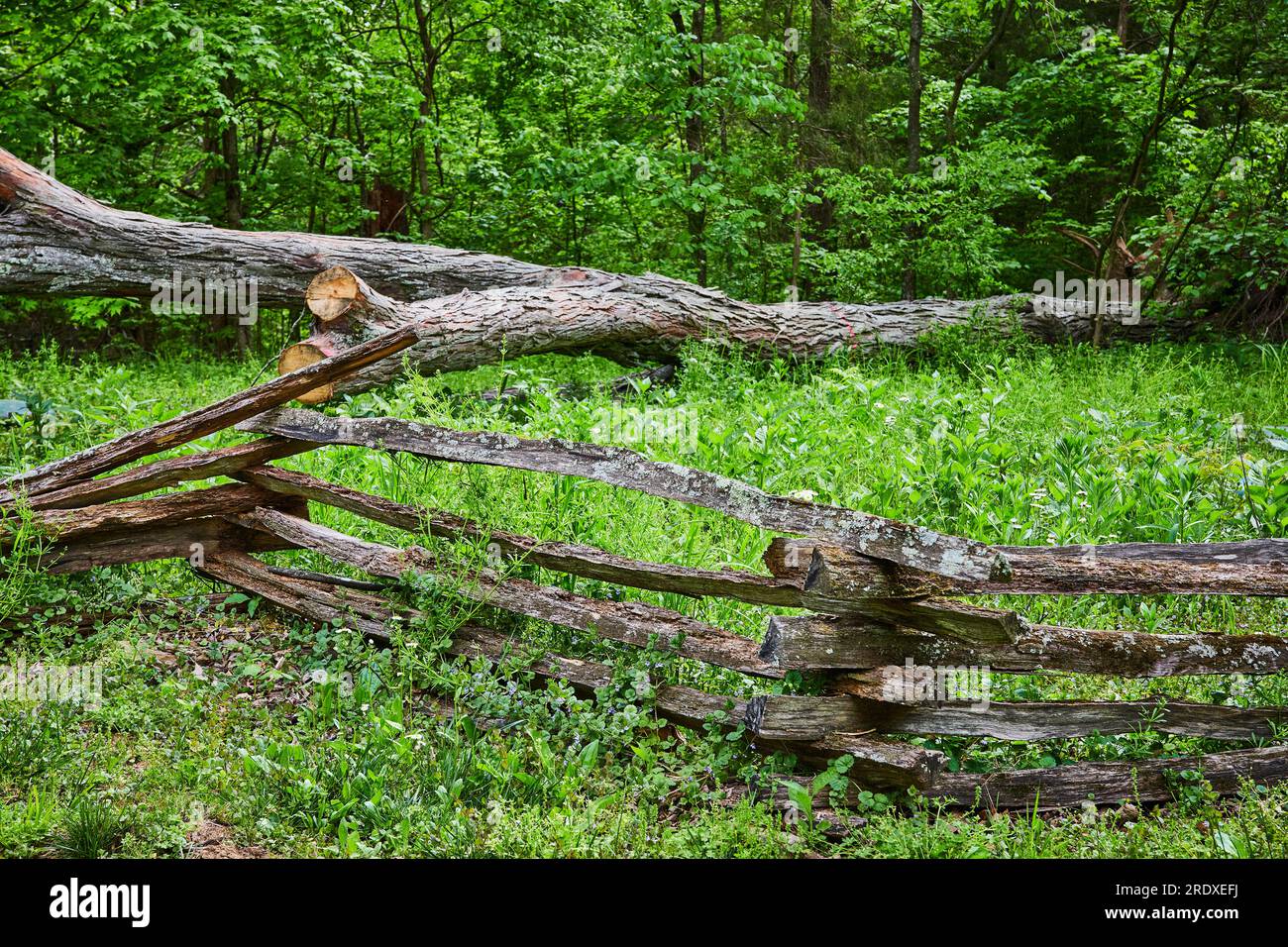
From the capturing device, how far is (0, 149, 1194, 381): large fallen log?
8.10m

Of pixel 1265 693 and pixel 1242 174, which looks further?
pixel 1242 174

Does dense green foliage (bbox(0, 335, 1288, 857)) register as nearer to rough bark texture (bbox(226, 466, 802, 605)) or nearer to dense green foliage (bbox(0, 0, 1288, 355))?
rough bark texture (bbox(226, 466, 802, 605))

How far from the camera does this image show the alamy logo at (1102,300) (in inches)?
468

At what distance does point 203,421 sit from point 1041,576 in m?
3.82

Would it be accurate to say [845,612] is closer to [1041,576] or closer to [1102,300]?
[1041,576]

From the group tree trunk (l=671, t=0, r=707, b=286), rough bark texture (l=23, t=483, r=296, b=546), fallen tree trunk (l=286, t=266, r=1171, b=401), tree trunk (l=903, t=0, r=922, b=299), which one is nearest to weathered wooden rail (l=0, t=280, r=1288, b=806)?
rough bark texture (l=23, t=483, r=296, b=546)

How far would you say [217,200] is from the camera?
14.3 metres

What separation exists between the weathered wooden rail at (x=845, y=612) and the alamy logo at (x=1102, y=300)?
345 inches

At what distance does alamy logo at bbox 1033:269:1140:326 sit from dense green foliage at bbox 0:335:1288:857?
14.4 feet

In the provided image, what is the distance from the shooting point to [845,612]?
3330 millimetres
